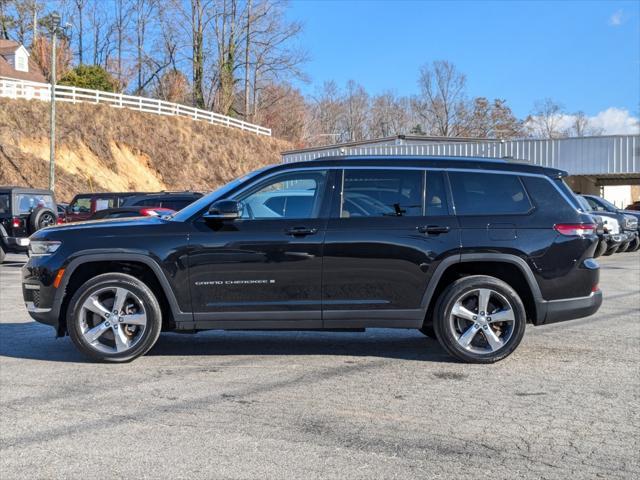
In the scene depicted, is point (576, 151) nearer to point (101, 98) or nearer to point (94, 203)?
point (94, 203)

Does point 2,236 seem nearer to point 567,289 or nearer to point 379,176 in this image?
point 379,176

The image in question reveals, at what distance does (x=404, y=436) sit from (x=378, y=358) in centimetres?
218

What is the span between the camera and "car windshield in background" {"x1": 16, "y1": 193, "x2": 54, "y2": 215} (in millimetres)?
16875

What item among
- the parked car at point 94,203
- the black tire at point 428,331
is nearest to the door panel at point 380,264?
the black tire at point 428,331

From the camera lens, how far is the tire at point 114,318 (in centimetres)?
629

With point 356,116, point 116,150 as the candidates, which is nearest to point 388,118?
point 356,116

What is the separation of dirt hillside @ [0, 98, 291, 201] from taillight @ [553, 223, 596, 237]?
31.7 m

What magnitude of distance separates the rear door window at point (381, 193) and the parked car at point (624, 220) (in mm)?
14769

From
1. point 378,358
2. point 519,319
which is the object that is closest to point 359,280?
point 378,358

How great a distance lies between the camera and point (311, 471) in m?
3.89

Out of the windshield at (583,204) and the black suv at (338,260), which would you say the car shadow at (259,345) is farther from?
the windshield at (583,204)

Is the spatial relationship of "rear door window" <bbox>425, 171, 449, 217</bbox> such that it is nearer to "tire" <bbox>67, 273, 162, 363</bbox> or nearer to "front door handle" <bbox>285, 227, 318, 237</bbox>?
"front door handle" <bbox>285, 227, 318, 237</bbox>

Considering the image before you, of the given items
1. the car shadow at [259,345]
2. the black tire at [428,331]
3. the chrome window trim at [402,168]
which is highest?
the chrome window trim at [402,168]

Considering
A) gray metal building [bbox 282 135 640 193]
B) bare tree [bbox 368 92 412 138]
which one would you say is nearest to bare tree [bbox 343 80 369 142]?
bare tree [bbox 368 92 412 138]
